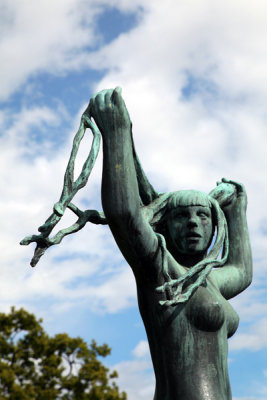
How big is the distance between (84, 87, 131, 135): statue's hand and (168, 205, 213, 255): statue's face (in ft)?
2.72

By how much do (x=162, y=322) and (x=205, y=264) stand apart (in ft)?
1.69

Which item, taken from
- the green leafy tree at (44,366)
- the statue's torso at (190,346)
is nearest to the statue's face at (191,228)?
the statue's torso at (190,346)

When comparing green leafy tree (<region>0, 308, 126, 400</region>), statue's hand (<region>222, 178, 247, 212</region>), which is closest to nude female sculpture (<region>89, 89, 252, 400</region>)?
statue's hand (<region>222, 178, 247, 212</region>)

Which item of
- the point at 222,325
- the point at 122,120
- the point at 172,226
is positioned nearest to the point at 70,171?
the point at 122,120

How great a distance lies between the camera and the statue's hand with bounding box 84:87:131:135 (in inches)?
183

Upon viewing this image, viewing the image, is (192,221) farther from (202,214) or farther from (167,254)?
(167,254)

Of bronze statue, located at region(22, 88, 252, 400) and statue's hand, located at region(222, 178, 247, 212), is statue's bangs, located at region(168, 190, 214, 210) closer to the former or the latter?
bronze statue, located at region(22, 88, 252, 400)

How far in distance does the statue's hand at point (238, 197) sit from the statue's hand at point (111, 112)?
1.41 metres

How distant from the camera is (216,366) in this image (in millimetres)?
4812

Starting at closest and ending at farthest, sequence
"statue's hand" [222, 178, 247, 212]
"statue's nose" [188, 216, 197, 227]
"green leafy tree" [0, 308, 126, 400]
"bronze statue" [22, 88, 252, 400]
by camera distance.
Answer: "bronze statue" [22, 88, 252, 400]
"statue's nose" [188, 216, 197, 227]
"statue's hand" [222, 178, 247, 212]
"green leafy tree" [0, 308, 126, 400]

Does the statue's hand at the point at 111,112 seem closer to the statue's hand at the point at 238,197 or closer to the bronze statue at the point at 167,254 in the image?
the bronze statue at the point at 167,254

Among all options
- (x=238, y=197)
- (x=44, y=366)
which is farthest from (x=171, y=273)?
(x=44, y=366)

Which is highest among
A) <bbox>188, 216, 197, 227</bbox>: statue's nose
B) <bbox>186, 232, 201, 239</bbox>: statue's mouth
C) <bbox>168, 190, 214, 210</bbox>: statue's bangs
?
<bbox>168, 190, 214, 210</bbox>: statue's bangs

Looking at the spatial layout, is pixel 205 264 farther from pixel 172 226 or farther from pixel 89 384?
pixel 89 384
